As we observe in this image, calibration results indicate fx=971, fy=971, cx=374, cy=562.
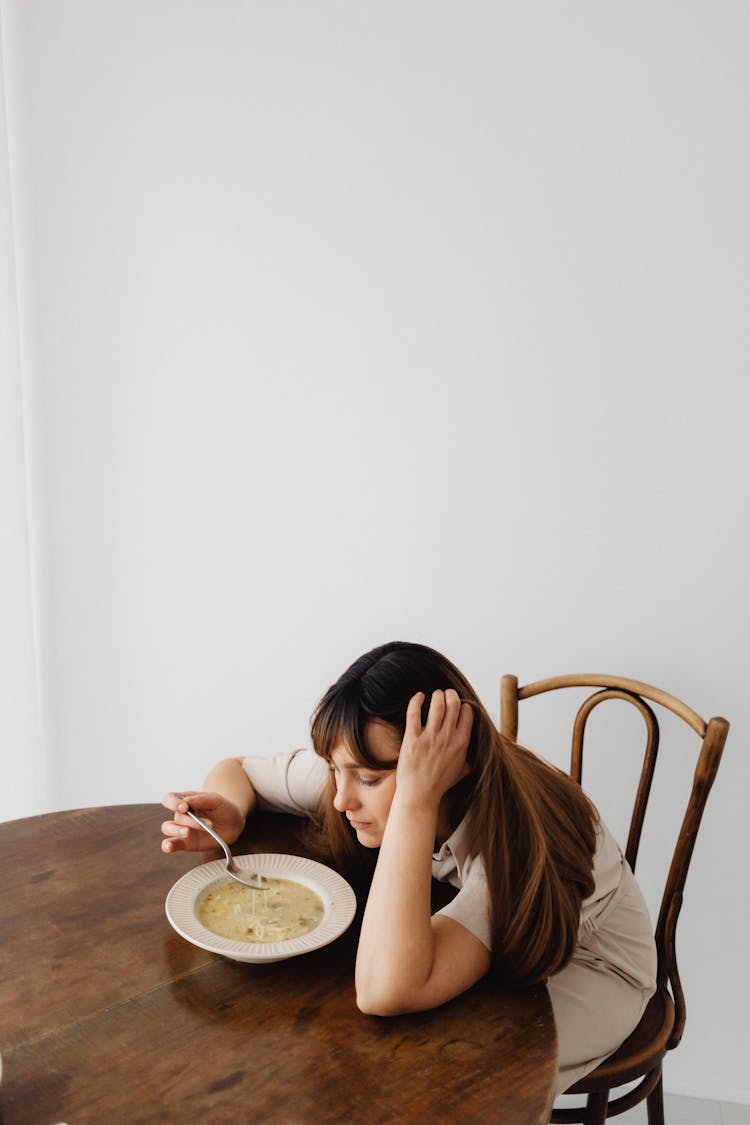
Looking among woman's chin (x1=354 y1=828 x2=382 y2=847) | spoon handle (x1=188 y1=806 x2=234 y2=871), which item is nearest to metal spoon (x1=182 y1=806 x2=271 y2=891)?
spoon handle (x1=188 y1=806 x2=234 y2=871)

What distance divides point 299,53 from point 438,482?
2.92 feet

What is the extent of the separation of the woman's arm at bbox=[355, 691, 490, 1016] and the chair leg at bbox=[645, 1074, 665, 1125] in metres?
0.73

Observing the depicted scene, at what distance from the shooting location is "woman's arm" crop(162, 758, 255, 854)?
4.36 ft

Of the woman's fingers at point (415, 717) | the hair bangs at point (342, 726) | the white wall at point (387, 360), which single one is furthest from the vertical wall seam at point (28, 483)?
the woman's fingers at point (415, 717)

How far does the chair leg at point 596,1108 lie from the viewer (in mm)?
1334

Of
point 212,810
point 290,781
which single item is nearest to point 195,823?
point 212,810

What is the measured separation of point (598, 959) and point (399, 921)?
0.42m

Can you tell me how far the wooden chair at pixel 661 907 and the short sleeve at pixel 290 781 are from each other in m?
0.42

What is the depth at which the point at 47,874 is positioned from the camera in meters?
1.28

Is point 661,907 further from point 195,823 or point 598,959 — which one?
point 195,823

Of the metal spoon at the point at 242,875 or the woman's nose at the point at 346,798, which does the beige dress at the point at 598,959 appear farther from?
the metal spoon at the point at 242,875

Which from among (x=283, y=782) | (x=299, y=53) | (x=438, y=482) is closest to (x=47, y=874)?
(x=283, y=782)

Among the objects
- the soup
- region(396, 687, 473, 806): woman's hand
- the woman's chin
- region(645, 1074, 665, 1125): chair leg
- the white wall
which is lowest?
region(645, 1074, 665, 1125): chair leg

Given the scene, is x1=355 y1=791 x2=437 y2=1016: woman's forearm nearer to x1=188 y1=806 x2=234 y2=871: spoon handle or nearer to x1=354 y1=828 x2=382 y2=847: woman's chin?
x1=354 y1=828 x2=382 y2=847: woman's chin
